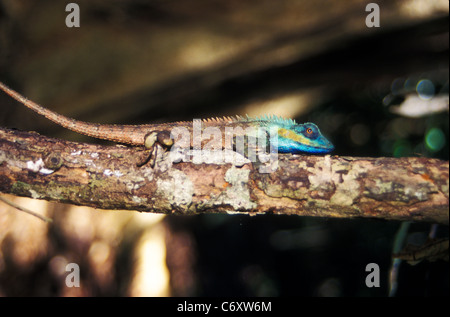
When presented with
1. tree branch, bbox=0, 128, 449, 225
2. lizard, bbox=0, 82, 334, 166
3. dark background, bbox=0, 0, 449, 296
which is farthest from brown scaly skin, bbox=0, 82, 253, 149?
dark background, bbox=0, 0, 449, 296

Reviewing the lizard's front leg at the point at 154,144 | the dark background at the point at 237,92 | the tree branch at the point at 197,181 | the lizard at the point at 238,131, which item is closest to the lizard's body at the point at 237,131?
the lizard at the point at 238,131

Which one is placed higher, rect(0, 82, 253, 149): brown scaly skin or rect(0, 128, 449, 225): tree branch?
rect(0, 82, 253, 149): brown scaly skin

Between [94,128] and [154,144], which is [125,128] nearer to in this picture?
[94,128]

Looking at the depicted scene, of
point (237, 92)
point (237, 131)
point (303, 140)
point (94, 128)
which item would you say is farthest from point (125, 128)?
point (237, 92)

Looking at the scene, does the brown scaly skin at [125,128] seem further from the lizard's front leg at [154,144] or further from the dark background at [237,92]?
the dark background at [237,92]

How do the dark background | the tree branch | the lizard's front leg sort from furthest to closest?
the dark background → the lizard's front leg → the tree branch

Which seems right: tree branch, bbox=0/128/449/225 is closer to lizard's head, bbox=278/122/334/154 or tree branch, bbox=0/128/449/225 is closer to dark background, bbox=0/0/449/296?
lizard's head, bbox=278/122/334/154
